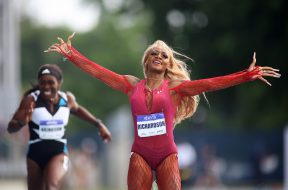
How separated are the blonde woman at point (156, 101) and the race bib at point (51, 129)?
1.58 meters

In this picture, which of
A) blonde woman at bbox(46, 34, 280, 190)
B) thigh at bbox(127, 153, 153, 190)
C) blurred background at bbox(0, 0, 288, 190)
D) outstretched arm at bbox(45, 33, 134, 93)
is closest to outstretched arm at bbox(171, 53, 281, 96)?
blonde woman at bbox(46, 34, 280, 190)

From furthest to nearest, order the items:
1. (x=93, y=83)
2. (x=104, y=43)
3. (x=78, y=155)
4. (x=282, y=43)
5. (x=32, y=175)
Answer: (x=104, y=43)
(x=93, y=83)
(x=282, y=43)
(x=78, y=155)
(x=32, y=175)

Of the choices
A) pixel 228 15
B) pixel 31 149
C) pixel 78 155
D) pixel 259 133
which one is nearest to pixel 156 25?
pixel 228 15

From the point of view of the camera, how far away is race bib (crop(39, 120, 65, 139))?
12016mm

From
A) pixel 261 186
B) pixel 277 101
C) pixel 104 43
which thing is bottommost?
pixel 261 186

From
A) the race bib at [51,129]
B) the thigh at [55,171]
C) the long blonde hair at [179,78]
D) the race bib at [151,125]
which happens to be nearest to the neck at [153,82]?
the long blonde hair at [179,78]

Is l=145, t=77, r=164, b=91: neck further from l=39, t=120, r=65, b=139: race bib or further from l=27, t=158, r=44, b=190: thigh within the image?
l=27, t=158, r=44, b=190: thigh

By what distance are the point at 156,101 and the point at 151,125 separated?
0.91ft

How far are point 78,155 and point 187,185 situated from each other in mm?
5904

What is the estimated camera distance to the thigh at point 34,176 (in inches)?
470

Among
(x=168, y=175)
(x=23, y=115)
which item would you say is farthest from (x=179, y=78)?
(x=23, y=115)

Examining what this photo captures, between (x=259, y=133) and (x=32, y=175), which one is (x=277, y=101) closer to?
(x=259, y=133)

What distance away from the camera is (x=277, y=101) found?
38.2 metres

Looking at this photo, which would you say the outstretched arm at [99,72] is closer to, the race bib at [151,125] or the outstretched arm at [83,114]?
the race bib at [151,125]
